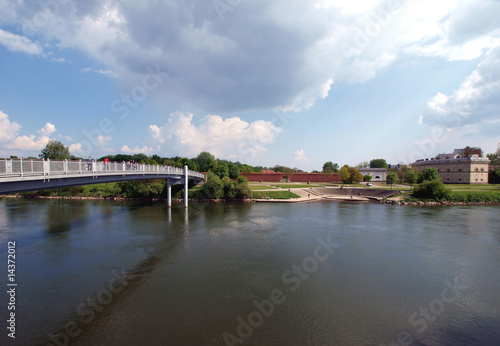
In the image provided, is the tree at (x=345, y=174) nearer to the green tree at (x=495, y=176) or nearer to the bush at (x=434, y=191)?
the bush at (x=434, y=191)

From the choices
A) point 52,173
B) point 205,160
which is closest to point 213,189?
point 52,173

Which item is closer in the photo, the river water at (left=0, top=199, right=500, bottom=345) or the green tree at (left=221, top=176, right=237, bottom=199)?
the river water at (left=0, top=199, right=500, bottom=345)

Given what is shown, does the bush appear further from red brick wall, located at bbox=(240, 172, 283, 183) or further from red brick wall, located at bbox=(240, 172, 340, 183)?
red brick wall, located at bbox=(240, 172, 283, 183)

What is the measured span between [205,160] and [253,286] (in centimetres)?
7049

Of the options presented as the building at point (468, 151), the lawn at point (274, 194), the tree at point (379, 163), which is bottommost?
the lawn at point (274, 194)

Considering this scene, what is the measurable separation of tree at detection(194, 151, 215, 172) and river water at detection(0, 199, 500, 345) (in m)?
53.9

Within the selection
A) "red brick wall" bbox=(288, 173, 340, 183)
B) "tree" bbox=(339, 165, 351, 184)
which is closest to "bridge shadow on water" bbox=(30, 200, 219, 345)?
"tree" bbox=(339, 165, 351, 184)

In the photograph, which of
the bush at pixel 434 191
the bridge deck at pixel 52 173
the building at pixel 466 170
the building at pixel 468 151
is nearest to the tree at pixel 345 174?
the bush at pixel 434 191

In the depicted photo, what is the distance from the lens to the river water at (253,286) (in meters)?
7.98

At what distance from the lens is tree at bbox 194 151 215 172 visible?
7493cm

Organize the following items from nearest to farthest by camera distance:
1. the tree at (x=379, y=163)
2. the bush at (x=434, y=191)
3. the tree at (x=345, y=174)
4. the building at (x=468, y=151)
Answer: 1. the bush at (x=434, y=191)
2. the tree at (x=345, y=174)
3. the building at (x=468, y=151)
4. the tree at (x=379, y=163)

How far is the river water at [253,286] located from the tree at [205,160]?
53.9 m

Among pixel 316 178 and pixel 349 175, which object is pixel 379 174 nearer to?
pixel 349 175

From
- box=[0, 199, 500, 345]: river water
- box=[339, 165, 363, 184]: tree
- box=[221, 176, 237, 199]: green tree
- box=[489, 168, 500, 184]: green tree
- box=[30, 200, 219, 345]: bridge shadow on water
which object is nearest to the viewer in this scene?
box=[30, 200, 219, 345]: bridge shadow on water
